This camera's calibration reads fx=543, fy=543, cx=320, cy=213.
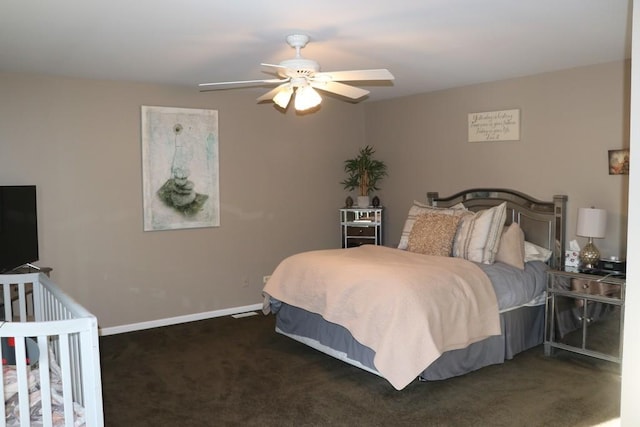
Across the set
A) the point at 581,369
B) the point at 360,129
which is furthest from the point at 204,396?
the point at 360,129

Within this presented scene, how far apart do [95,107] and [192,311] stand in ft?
7.21

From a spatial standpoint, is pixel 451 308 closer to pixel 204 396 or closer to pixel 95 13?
pixel 204 396

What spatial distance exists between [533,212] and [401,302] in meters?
2.02

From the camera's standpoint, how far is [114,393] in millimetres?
3719

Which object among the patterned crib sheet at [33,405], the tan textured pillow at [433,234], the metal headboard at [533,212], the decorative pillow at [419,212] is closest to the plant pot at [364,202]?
the decorative pillow at [419,212]

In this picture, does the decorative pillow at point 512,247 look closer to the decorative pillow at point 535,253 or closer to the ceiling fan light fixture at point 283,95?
the decorative pillow at point 535,253

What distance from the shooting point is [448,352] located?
384 cm

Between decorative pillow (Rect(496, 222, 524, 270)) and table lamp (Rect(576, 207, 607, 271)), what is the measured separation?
45cm

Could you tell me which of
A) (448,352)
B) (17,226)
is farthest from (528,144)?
(17,226)

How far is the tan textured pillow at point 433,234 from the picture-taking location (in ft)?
15.4

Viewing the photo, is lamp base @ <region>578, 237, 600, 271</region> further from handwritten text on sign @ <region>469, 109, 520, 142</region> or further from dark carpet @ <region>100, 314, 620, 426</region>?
handwritten text on sign @ <region>469, 109, 520, 142</region>

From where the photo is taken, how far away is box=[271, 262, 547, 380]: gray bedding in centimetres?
390

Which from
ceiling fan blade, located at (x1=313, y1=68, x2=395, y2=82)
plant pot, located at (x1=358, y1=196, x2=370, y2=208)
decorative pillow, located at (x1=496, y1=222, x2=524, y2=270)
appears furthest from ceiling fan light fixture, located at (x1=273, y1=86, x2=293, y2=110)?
plant pot, located at (x1=358, y1=196, x2=370, y2=208)

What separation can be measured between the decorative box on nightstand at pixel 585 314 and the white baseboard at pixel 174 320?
3032 millimetres
